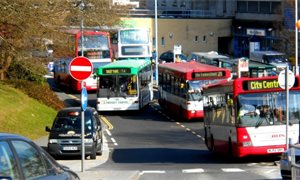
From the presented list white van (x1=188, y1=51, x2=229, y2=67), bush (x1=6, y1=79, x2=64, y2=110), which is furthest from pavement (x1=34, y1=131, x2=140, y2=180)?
white van (x1=188, y1=51, x2=229, y2=67)

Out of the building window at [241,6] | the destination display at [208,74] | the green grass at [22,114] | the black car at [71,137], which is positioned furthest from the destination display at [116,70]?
the building window at [241,6]

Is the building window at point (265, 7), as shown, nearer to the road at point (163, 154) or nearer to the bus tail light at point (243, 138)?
the road at point (163, 154)

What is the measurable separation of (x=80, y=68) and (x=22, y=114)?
16378 mm

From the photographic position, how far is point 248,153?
2361 centimetres

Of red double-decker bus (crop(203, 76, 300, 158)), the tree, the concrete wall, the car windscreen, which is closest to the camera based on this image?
red double-decker bus (crop(203, 76, 300, 158))

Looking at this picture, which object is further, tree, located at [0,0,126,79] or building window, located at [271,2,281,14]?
building window, located at [271,2,281,14]

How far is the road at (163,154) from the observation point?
21500mm

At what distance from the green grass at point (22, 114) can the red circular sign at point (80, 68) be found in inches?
486

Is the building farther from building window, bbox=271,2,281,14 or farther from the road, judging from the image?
the road

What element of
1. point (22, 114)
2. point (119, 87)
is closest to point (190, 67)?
point (119, 87)

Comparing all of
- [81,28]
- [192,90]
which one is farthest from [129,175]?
[81,28]

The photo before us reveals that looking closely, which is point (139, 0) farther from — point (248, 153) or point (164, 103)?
point (248, 153)

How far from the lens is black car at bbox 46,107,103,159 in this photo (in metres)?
26.6

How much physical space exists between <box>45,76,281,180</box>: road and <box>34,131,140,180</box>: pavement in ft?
0.15
